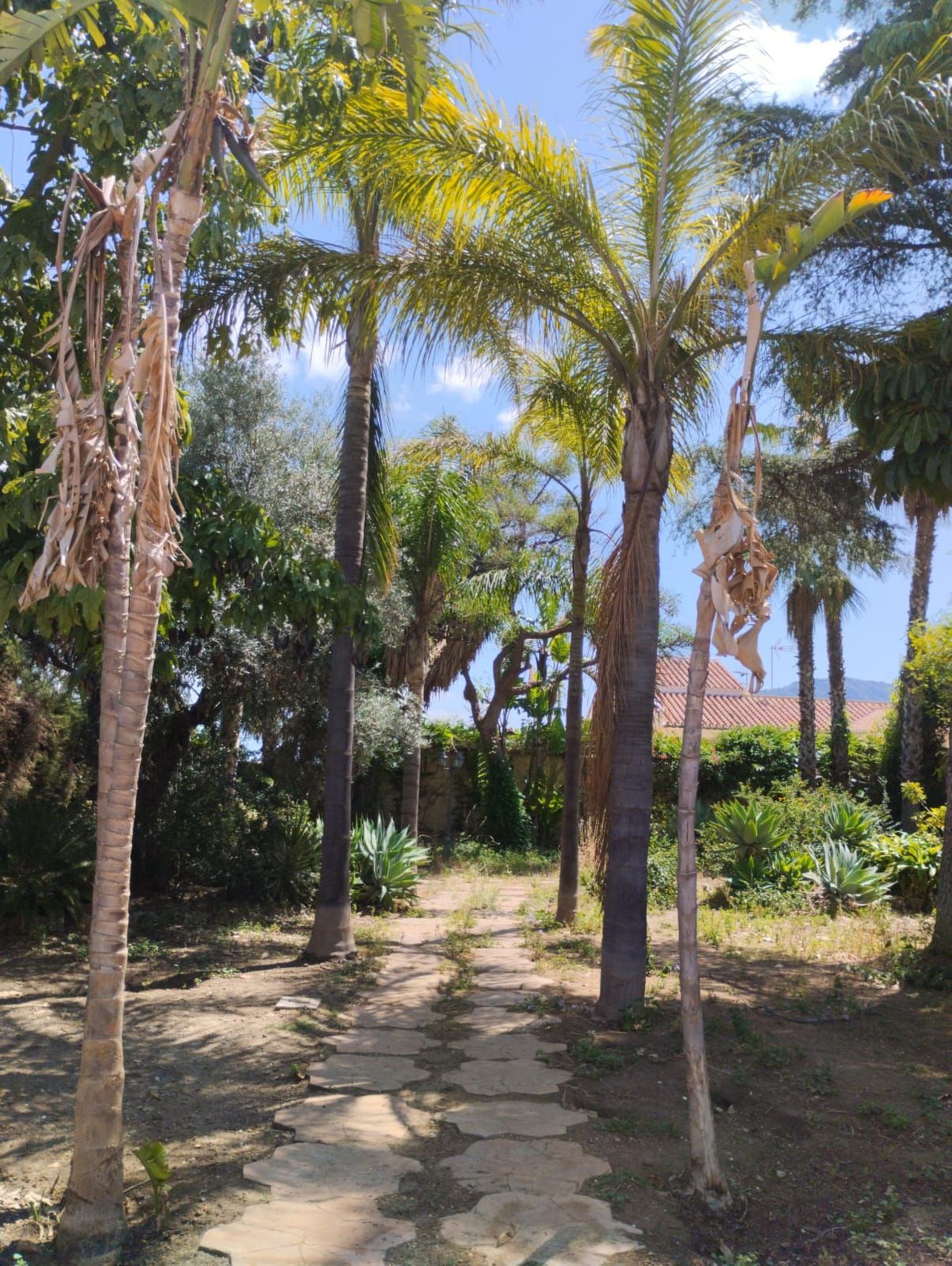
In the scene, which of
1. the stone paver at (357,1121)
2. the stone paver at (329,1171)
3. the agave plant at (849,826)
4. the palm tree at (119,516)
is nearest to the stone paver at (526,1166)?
the stone paver at (329,1171)

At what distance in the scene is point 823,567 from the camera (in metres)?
14.4

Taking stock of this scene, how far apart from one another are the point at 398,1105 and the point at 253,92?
6914 millimetres

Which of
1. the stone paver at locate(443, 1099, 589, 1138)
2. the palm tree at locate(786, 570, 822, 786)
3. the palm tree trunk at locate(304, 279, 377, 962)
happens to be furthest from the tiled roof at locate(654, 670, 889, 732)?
the stone paver at locate(443, 1099, 589, 1138)

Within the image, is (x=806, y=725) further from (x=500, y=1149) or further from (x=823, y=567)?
(x=500, y=1149)

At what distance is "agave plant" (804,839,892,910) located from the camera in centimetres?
1168

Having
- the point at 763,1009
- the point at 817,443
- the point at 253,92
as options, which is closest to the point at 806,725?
the point at 817,443

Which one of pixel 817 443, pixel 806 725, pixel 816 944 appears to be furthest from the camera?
pixel 806 725

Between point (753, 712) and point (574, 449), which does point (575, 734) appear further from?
point (753, 712)

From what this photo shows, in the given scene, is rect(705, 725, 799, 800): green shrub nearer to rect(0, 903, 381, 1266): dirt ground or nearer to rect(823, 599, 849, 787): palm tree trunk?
rect(823, 599, 849, 787): palm tree trunk

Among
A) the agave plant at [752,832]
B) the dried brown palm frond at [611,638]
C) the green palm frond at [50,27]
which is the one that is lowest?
the agave plant at [752,832]

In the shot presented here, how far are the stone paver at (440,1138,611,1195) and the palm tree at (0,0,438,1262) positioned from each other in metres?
1.02

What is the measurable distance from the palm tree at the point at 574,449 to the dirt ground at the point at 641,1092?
1.67 metres

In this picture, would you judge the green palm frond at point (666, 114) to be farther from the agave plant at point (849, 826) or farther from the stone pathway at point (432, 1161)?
the agave plant at point (849, 826)

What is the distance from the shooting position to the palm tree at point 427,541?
16156 millimetres
